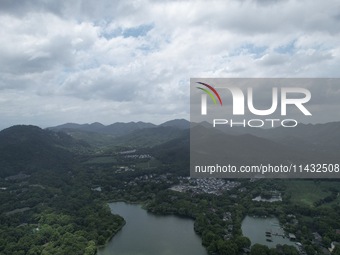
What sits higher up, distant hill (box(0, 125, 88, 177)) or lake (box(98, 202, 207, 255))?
distant hill (box(0, 125, 88, 177))

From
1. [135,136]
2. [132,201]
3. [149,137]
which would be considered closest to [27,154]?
[132,201]

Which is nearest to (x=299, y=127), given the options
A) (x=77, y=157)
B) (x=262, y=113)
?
(x=77, y=157)

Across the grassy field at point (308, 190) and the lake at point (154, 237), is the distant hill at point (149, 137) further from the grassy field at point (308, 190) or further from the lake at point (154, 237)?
the lake at point (154, 237)

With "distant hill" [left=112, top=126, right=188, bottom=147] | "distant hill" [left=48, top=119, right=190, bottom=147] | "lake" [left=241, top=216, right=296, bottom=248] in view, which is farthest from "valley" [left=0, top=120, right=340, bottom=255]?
"distant hill" [left=48, top=119, right=190, bottom=147]

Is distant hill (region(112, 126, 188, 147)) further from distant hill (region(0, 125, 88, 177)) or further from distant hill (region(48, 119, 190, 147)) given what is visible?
distant hill (region(0, 125, 88, 177))

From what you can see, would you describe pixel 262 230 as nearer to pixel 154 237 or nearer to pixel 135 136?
pixel 154 237

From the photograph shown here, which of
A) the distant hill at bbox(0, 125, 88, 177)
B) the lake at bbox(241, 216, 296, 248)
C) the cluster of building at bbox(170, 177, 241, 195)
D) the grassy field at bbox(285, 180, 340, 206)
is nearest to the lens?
the lake at bbox(241, 216, 296, 248)

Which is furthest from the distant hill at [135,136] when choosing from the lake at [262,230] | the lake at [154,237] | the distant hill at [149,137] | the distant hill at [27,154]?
the lake at [262,230]
